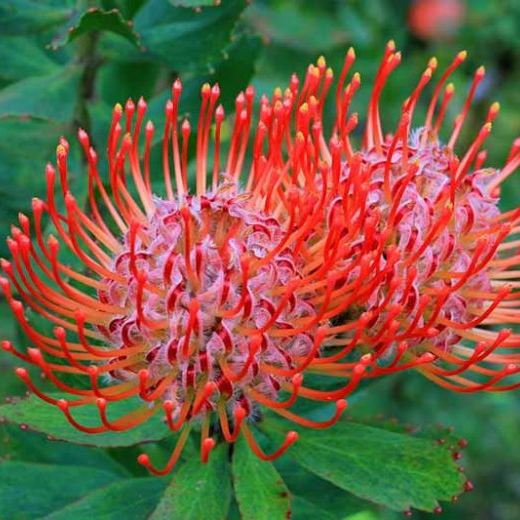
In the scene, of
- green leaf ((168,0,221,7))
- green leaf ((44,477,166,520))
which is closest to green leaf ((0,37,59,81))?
green leaf ((168,0,221,7))

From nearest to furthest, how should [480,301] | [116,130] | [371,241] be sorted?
[371,241] → [116,130] → [480,301]

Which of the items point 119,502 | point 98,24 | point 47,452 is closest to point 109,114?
point 98,24

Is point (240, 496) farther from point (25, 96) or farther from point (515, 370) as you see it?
point (25, 96)

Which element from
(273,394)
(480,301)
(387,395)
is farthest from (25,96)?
(387,395)

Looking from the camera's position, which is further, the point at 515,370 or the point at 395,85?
the point at 395,85

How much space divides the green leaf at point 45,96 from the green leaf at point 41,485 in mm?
630

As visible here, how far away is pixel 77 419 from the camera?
60.6 inches

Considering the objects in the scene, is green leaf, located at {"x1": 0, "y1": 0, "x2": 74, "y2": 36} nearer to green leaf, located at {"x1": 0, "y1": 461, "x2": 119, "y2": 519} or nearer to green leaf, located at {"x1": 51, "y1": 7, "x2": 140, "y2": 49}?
green leaf, located at {"x1": 51, "y1": 7, "x2": 140, "y2": 49}

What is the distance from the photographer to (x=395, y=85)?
3127mm

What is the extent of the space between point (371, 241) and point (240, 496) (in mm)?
409

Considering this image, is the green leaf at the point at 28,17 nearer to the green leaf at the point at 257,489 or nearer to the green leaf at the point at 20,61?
the green leaf at the point at 20,61

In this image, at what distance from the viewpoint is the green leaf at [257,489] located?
138cm

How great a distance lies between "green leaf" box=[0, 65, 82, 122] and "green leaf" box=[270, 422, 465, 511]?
772 mm

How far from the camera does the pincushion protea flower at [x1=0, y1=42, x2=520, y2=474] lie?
4.42 feet
